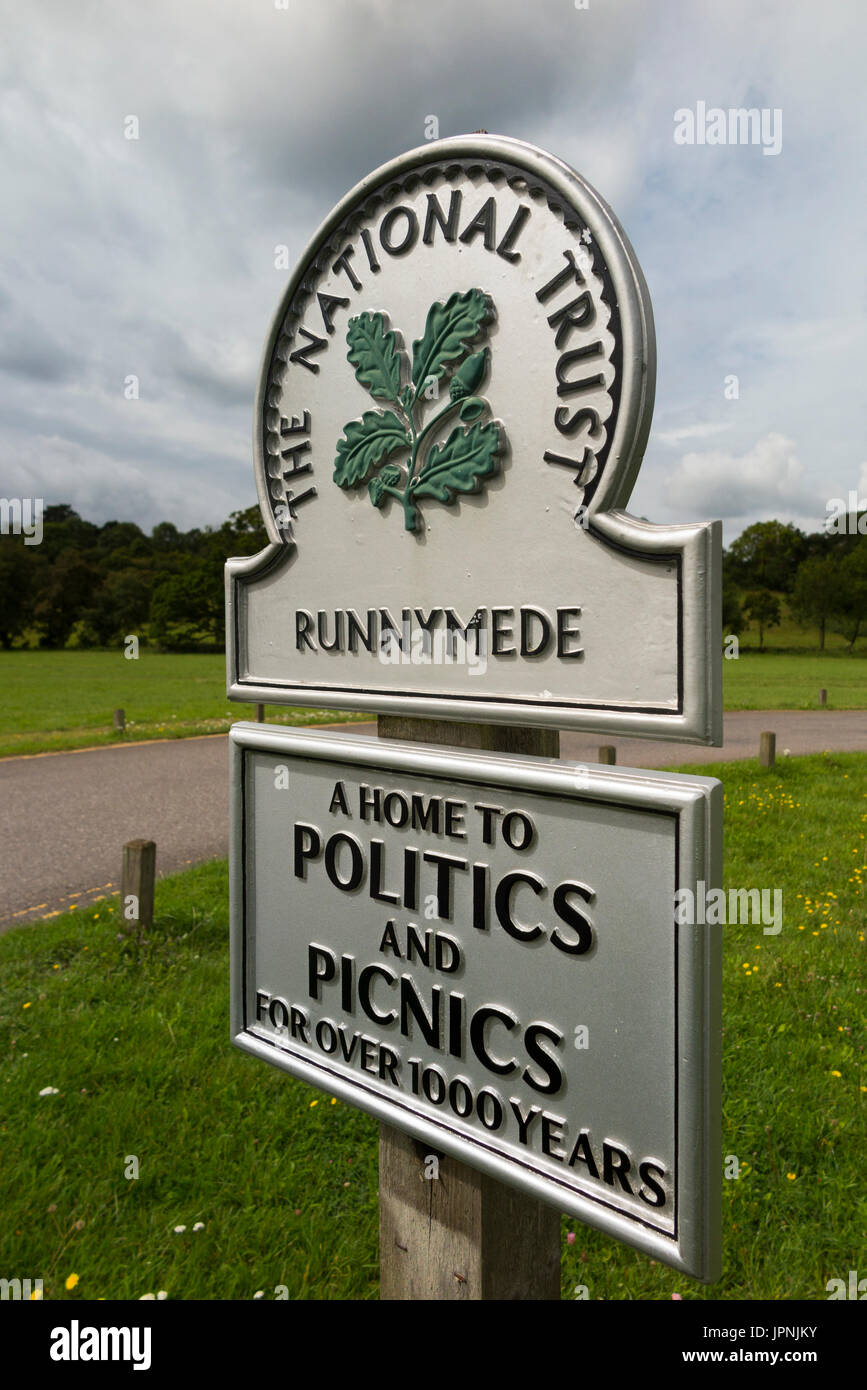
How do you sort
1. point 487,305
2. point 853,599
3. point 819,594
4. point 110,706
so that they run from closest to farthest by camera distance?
1. point 487,305
2. point 110,706
3. point 853,599
4. point 819,594

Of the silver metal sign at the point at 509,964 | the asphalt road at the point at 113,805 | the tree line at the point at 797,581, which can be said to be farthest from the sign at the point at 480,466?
the tree line at the point at 797,581

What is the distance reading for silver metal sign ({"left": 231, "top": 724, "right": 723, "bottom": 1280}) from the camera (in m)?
1.13

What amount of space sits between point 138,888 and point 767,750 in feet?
26.3

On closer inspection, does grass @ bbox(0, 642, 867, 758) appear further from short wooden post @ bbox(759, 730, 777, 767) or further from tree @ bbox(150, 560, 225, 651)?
tree @ bbox(150, 560, 225, 651)

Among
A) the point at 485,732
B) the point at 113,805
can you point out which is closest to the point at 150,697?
the point at 113,805

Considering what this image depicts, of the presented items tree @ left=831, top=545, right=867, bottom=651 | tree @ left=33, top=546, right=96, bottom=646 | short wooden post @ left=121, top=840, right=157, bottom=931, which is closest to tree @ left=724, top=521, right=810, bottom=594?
tree @ left=831, top=545, right=867, bottom=651

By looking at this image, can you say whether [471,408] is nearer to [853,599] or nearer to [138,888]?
[138,888]

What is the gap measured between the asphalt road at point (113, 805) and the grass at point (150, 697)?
1.54 meters

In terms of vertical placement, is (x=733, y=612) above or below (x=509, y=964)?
above

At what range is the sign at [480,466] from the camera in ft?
3.83

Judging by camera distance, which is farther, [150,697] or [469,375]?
[150,697]

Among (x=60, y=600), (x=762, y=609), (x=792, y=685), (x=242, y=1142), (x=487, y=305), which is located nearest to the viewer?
(x=487, y=305)

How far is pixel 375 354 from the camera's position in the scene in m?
1.47
